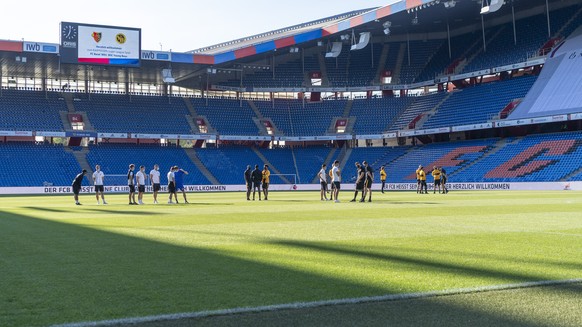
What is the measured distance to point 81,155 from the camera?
60531 millimetres

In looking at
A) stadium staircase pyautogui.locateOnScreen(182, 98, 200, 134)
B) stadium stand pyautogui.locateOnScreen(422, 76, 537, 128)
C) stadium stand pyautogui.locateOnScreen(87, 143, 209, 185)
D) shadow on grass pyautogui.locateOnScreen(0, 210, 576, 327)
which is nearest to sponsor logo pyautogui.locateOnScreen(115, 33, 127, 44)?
stadium stand pyautogui.locateOnScreen(87, 143, 209, 185)

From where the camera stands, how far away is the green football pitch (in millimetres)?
6102

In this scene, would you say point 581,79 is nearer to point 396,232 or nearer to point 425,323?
point 396,232

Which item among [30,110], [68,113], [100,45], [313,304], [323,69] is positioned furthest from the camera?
[323,69]

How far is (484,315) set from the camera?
5812 mm

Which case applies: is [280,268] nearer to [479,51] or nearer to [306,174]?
[306,174]

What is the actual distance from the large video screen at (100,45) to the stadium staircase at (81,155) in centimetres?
985

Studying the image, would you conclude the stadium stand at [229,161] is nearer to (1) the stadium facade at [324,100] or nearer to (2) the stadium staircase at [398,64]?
(1) the stadium facade at [324,100]

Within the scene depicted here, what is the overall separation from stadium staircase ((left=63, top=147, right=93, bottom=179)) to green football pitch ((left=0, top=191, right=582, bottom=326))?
4517 centimetres

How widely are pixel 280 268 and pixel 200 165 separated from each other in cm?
5542

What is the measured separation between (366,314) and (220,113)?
2549 inches

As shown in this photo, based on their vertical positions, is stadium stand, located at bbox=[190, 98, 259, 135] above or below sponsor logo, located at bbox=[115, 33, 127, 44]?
below

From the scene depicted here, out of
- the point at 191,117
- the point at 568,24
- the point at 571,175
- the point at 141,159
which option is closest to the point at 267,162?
the point at 191,117

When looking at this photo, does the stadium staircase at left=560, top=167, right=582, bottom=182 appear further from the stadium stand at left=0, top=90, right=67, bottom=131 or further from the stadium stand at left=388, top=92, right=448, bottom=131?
the stadium stand at left=0, top=90, right=67, bottom=131
